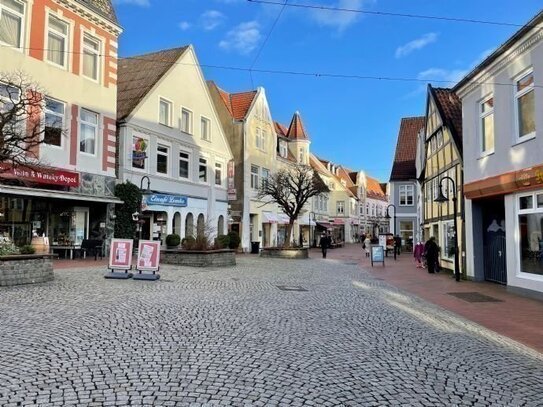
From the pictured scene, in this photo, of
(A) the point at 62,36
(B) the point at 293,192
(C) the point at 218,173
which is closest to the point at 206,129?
(C) the point at 218,173

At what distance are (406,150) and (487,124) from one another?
101 feet

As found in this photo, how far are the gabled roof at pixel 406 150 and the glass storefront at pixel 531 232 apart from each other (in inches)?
1283

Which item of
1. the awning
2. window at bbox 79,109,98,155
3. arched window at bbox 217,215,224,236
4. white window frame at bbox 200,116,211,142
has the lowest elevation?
arched window at bbox 217,215,224,236

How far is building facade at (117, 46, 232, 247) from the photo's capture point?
89.8 feet

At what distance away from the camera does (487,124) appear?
1667 cm

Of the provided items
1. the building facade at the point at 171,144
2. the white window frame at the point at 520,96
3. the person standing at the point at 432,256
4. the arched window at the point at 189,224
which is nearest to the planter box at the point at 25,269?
the building facade at the point at 171,144

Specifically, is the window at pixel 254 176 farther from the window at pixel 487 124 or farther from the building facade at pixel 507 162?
the window at pixel 487 124

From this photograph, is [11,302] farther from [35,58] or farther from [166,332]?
[35,58]

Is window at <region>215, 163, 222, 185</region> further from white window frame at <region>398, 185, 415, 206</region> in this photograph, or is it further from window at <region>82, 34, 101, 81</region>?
white window frame at <region>398, 185, 415, 206</region>

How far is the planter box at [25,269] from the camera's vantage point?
11891 mm

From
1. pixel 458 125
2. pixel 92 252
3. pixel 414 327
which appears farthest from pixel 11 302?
pixel 458 125

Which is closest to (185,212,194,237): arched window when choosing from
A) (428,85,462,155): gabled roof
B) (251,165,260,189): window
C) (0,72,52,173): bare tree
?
(251,165,260,189): window

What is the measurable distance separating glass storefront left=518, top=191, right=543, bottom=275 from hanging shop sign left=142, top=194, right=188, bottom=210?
18.8m

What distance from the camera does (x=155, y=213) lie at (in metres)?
29.2
